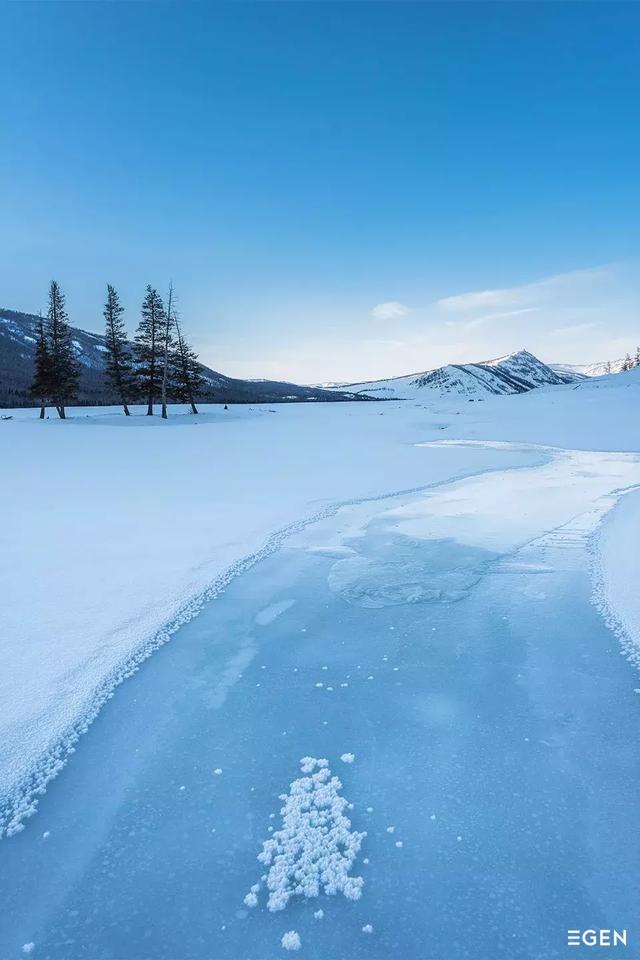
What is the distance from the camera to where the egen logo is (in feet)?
8.40

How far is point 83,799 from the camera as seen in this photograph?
3.48 metres

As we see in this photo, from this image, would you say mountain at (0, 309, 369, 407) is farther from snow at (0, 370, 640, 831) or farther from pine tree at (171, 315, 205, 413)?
snow at (0, 370, 640, 831)

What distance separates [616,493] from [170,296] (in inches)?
1651

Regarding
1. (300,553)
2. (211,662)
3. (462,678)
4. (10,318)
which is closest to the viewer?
(462,678)

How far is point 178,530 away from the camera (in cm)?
974

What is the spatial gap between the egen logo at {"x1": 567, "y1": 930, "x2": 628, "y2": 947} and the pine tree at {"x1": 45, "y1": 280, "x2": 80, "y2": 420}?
45.5 metres

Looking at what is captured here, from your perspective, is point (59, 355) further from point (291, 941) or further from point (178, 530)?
point (291, 941)

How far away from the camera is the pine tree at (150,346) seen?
44031 mm

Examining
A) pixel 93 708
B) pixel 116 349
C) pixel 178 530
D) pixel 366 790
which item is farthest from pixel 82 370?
pixel 366 790

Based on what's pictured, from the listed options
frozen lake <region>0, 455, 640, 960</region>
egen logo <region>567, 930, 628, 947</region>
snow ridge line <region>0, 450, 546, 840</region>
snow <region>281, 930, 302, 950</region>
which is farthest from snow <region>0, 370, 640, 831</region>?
egen logo <region>567, 930, 628, 947</region>

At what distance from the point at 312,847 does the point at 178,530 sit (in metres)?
7.37

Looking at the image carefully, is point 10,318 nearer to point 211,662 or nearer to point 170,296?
point 170,296

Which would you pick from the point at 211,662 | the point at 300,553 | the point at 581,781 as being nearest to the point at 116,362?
the point at 300,553

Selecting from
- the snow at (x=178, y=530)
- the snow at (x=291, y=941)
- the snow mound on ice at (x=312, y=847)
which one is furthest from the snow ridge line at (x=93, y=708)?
the snow at (x=291, y=941)
